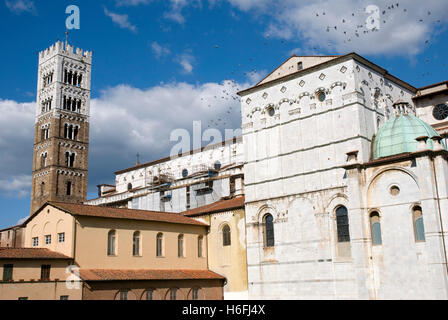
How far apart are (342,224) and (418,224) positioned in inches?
189

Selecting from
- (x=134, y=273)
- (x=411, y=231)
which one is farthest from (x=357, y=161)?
(x=134, y=273)

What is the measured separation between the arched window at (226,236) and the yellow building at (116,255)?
2.02 m

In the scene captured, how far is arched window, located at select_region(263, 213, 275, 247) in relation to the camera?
1336 inches

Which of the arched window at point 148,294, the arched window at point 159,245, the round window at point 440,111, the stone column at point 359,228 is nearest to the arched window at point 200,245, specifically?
the arched window at point 159,245

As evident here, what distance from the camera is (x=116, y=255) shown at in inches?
1324

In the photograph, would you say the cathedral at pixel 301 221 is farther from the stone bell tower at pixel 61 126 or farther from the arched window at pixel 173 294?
the stone bell tower at pixel 61 126

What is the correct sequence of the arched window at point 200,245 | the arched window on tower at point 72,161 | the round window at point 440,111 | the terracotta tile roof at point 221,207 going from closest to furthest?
the round window at point 440,111 → the terracotta tile roof at point 221,207 → the arched window at point 200,245 → the arched window on tower at point 72,161

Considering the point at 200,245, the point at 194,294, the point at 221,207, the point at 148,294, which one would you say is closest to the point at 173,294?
the point at 194,294

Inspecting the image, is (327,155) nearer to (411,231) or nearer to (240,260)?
(411,231)

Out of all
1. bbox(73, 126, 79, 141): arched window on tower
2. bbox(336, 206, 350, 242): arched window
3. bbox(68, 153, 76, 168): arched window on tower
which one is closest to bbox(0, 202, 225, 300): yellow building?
bbox(336, 206, 350, 242): arched window

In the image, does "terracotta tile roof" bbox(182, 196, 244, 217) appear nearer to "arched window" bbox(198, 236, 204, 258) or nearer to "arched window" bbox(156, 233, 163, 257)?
"arched window" bbox(198, 236, 204, 258)

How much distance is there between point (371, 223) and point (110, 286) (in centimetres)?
1622

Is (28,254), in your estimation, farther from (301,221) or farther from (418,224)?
(418,224)

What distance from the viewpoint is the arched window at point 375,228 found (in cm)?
2777
